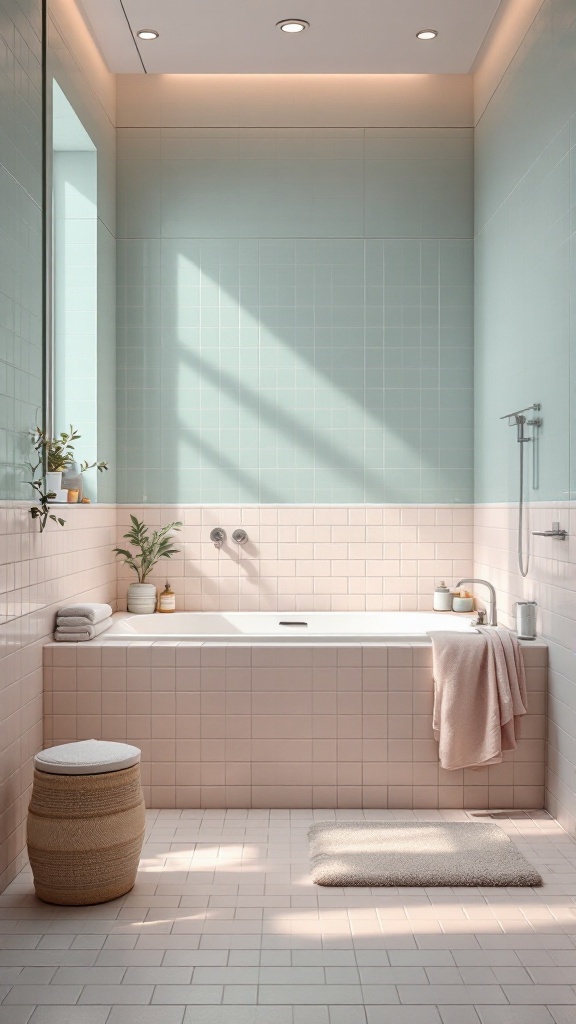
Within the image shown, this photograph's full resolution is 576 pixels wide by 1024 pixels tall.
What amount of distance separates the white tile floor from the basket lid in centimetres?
41

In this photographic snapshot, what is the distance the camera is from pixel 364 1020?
2.18 metres

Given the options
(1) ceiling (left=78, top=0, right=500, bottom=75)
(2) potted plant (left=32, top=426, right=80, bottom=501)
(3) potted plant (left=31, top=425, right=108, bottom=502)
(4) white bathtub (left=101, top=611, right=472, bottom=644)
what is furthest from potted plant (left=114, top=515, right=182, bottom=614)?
(1) ceiling (left=78, top=0, right=500, bottom=75)

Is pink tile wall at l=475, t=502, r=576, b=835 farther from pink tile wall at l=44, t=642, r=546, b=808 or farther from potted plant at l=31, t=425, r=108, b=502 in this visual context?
potted plant at l=31, t=425, r=108, b=502

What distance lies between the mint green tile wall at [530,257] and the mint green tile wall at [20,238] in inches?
77.1

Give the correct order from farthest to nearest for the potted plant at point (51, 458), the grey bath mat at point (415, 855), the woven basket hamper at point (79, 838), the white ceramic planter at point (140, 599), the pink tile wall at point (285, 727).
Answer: the white ceramic planter at point (140, 599) < the pink tile wall at point (285, 727) < the potted plant at point (51, 458) < the grey bath mat at point (415, 855) < the woven basket hamper at point (79, 838)

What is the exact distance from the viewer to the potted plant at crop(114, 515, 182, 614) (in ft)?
16.1

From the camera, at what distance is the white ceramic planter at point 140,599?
4902 millimetres

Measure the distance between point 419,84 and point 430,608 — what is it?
2.83 m

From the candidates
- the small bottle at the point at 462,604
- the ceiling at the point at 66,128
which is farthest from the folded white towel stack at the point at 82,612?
the ceiling at the point at 66,128

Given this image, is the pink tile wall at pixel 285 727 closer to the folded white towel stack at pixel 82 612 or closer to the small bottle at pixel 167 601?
the folded white towel stack at pixel 82 612

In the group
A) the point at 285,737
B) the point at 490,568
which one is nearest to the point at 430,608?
the point at 490,568

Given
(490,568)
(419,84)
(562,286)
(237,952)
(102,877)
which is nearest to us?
→ (237,952)

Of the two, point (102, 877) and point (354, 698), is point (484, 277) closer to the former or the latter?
point (354, 698)

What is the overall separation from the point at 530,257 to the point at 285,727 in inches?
86.9
